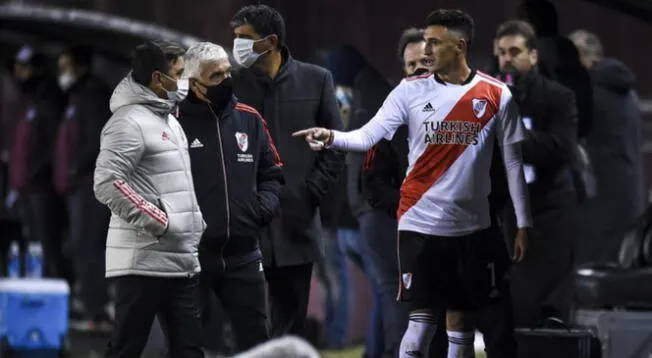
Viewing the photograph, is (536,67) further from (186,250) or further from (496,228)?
(186,250)

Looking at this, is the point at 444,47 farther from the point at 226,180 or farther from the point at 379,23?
the point at 379,23

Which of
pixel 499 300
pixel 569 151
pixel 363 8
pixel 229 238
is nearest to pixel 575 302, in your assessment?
pixel 569 151

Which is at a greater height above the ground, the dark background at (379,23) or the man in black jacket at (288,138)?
the dark background at (379,23)

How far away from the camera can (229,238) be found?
11.3m

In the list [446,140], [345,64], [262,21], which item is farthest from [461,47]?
[345,64]

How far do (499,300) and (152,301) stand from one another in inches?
69.7

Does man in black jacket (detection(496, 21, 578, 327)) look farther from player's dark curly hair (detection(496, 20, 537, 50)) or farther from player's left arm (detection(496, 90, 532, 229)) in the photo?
player's left arm (detection(496, 90, 532, 229))

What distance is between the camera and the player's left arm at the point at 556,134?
505 inches

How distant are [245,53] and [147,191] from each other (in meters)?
1.24

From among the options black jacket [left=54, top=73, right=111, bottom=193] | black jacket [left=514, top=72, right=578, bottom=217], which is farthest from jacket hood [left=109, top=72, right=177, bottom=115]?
black jacket [left=54, top=73, right=111, bottom=193]

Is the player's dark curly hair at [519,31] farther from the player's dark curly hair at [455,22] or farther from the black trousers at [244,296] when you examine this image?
the black trousers at [244,296]

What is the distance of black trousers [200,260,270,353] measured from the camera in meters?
11.3

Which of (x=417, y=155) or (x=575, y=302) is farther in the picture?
(x=575, y=302)

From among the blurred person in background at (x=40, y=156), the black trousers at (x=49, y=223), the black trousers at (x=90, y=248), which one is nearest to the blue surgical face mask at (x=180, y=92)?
the black trousers at (x=90, y=248)
